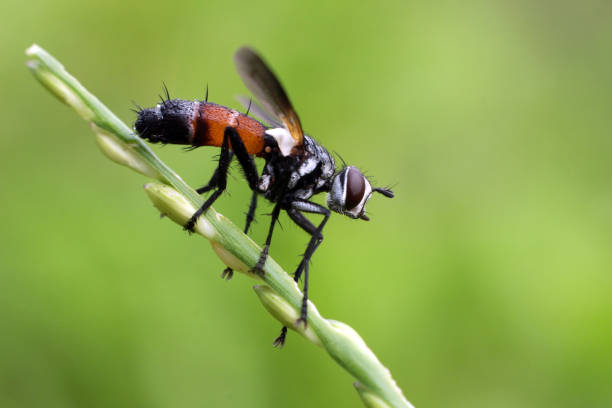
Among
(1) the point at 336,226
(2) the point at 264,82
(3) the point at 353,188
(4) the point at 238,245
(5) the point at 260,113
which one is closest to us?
(4) the point at 238,245

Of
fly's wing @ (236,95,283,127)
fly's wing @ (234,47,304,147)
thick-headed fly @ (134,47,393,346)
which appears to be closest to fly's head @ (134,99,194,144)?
thick-headed fly @ (134,47,393,346)

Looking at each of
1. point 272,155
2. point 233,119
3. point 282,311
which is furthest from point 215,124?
point 282,311

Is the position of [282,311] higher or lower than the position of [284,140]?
lower

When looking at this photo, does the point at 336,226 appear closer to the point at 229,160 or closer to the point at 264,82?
the point at 229,160

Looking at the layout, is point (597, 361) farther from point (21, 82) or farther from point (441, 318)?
point (21, 82)

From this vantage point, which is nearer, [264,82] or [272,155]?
[264,82]

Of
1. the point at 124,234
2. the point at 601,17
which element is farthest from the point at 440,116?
the point at 601,17
